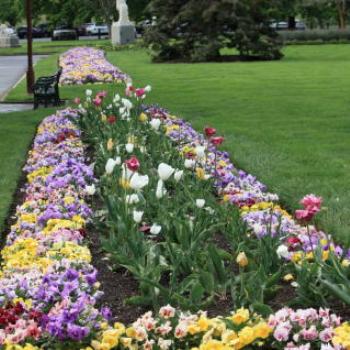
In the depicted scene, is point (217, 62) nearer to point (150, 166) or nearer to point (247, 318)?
point (150, 166)

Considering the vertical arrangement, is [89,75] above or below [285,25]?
below

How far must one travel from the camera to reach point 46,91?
1603cm

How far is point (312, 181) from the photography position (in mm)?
7691

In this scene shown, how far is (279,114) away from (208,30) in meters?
19.0

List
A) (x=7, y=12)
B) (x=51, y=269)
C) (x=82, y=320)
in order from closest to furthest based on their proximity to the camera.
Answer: (x=82, y=320), (x=51, y=269), (x=7, y=12)

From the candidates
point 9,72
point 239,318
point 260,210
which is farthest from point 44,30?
point 239,318

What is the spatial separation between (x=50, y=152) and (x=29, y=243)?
12.2ft

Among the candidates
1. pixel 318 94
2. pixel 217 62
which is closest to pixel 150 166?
pixel 318 94

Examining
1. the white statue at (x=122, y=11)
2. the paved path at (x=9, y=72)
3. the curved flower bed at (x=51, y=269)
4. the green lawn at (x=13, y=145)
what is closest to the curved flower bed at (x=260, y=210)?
the curved flower bed at (x=51, y=269)

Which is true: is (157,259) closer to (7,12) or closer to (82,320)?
(82,320)

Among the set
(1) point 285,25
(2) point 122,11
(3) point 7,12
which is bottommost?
(1) point 285,25

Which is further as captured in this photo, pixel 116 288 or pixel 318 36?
pixel 318 36

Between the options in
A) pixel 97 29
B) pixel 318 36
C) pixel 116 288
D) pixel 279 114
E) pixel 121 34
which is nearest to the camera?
pixel 116 288

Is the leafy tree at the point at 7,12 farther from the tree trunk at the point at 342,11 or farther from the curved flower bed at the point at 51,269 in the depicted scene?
the curved flower bed at the point at 51,269
